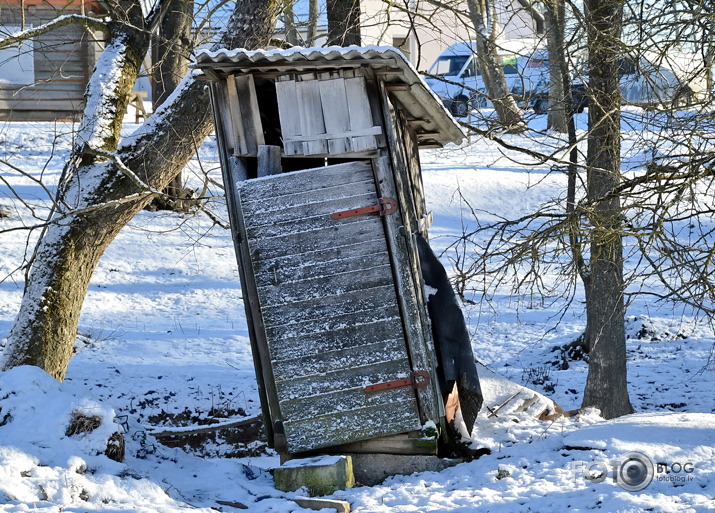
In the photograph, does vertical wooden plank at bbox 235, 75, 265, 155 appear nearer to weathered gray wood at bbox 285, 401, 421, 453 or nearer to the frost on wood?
weathered gray wood at bbox 285, 401, 421, 453

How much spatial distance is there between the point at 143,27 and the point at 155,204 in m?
7.43

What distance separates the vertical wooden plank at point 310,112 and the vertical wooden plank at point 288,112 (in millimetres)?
31

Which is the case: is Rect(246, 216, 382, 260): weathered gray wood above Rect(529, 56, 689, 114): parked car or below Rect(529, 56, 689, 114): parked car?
below

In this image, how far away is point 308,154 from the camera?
18.4 feet

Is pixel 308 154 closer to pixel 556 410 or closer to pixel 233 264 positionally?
pixel 556 410

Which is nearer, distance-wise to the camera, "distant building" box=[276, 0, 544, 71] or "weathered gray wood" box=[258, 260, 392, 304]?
"weathered gray wood" box=[258, 260, 392, 304]

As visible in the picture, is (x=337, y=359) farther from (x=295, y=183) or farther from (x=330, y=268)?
(x=295, y=183)

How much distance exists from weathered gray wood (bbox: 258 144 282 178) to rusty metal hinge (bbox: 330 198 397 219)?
565 millimetres

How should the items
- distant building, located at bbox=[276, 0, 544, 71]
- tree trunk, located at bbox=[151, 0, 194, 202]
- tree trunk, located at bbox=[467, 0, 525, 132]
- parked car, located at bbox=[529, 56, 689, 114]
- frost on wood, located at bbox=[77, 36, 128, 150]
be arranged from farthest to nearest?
tree trunk, located at bbox=[151, 0, 194, 202] < distant building, located at bbox=[276, 0, 544, 71] < tree trunk, located at bbox=[467, 0, 525, 132] < frost on wood, located at bbox=[77, 36, 128, 150] < parked car, located at bbox=[529, 56, 689, 114]

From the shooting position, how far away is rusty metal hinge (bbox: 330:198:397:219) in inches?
219

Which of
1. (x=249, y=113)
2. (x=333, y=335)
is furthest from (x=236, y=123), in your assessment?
(x=333, y=335)

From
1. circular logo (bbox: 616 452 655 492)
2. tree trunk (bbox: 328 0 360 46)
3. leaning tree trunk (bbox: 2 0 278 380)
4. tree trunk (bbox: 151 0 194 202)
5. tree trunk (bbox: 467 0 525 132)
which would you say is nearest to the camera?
circular logo (bbox: 616 452 655 492)

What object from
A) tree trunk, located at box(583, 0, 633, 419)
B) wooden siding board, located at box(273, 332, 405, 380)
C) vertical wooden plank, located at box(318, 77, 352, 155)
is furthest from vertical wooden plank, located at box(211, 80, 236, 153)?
tree trunk, located at box(583, 0, 633, 419)

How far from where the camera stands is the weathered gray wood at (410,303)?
5.59 metres
